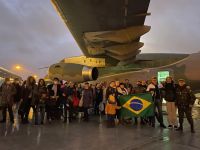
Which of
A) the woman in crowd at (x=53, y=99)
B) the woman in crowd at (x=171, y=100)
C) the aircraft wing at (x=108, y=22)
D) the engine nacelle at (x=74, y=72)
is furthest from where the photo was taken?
the engine nacelle at (x=74, y=72)

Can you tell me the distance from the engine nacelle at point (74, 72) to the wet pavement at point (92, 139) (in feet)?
23.6

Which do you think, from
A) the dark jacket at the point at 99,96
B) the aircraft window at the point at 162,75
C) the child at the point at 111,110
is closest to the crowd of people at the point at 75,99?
the child at the point at 111,110

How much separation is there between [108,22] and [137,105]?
3.60 meters

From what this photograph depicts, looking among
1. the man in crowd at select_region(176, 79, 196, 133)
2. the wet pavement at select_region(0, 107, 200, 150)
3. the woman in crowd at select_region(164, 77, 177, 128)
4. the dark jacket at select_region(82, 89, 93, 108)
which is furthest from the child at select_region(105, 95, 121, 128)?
the man in crowd at select_region(176, 79, 196, 133)

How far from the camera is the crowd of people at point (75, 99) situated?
8.52 m

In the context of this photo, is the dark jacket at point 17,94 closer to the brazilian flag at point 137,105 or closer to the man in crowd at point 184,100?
the brazilian flag at point 137,105

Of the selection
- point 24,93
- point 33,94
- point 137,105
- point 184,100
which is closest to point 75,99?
point 33,94

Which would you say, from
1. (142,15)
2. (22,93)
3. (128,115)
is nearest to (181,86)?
(128,115)

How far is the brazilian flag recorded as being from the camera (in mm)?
9359

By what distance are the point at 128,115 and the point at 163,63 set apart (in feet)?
23.2

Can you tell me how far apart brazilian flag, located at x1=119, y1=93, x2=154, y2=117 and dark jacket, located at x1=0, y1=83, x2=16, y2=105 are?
4.05m

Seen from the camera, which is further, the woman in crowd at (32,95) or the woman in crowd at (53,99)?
the woman in crowd at (53,99)

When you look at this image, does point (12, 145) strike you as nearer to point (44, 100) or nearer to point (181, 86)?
point (44, 100)

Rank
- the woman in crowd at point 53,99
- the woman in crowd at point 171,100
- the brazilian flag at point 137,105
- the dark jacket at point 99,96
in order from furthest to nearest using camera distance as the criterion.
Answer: the dark jacket at point 99,96, the woman in crowd at point 53,99, the brazilian flag at point 137,105, the woman in crowd at point 171,100
